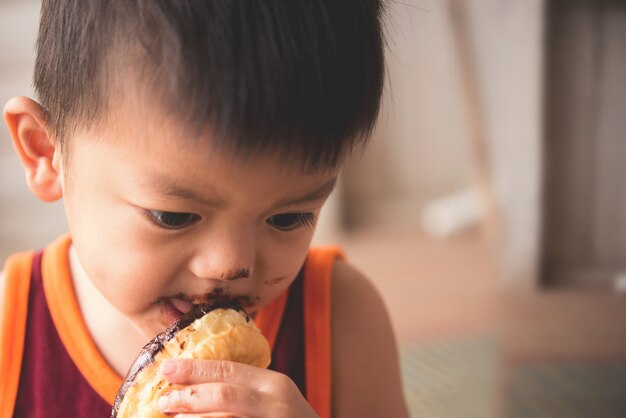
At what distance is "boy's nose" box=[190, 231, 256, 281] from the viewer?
2.37ft

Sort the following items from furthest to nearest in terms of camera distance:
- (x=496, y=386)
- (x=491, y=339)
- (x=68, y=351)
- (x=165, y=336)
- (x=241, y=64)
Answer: (x=491, y=339)
(x=496, y=386)
(x=68, y=351)
(x=165, y=336)
(x=241, y=64)

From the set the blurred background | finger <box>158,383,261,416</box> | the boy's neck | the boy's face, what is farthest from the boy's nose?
the blurred background


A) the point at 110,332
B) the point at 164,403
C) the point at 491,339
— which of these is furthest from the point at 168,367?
the point at 491,339

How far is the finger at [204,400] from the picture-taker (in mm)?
736

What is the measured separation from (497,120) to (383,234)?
89 cm

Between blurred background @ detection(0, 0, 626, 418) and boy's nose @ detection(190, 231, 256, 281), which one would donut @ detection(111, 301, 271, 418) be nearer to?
boy's nose @ detection(190, 231, 256, 281)

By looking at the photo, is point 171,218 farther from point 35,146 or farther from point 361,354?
point 361,354

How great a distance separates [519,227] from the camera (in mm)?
1952

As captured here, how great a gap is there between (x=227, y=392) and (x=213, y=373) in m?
0.03

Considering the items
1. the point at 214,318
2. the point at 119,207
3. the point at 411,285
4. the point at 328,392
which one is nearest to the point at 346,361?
the point at 328,392

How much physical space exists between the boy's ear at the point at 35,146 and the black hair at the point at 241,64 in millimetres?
98

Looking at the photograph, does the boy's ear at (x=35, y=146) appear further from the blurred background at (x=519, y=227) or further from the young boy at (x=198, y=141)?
the blurred background at (x=519, y=227)

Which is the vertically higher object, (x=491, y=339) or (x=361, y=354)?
(x=361, y=354)

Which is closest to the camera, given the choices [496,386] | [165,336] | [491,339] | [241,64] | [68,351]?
[241,64]
